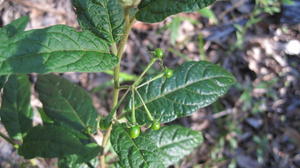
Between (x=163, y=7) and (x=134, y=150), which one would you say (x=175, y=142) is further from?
(x=163, y=7)

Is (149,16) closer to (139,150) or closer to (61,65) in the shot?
(61,65)

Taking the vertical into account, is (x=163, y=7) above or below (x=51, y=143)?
above

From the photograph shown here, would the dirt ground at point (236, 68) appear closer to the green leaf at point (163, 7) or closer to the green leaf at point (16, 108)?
the green leaf at point (16, 108)

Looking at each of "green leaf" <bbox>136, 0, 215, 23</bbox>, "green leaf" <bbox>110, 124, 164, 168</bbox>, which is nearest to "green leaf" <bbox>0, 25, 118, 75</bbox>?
"green leaf" <bbox>136, 0, 215, 23</bbox>

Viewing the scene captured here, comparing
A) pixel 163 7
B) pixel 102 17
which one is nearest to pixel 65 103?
pixel 102 17

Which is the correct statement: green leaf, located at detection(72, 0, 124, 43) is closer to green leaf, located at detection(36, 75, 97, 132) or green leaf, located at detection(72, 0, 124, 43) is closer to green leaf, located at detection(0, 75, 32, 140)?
green leaf, located at detection(36, 75, 97, 132)

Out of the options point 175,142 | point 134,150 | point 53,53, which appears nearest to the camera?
point 53,53

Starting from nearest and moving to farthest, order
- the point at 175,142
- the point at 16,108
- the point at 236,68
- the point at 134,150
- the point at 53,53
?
the point at 53,53
the point at 134,150
the point at 16,108
the point at 175,142
the point at 236,68
